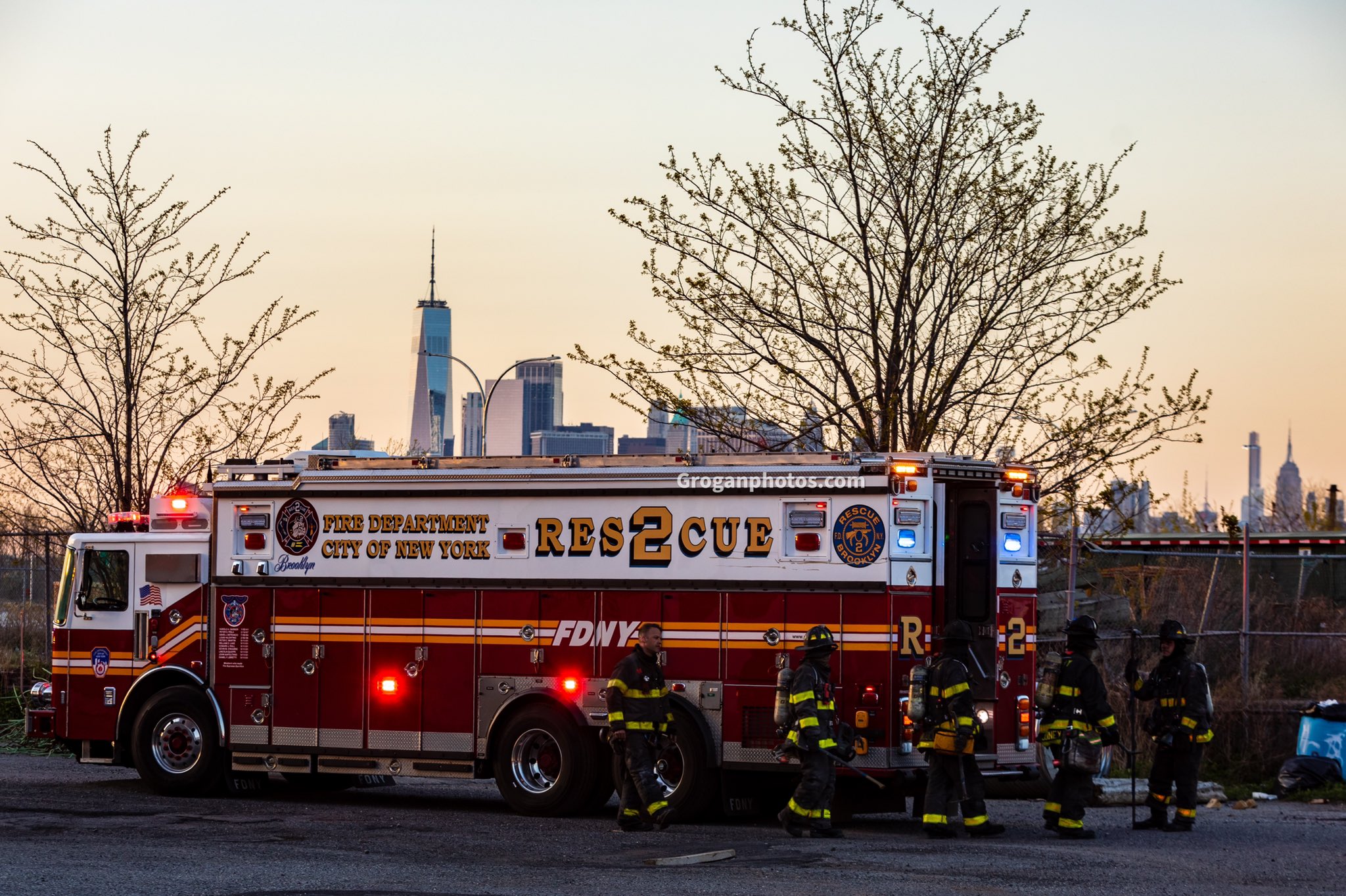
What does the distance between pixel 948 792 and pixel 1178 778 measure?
222 centimetres

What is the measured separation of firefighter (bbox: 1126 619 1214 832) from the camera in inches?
534

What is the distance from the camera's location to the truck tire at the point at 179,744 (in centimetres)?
1555

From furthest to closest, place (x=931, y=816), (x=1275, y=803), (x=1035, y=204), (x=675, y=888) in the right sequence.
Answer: (x=1035, y=204)
(x=1275, y=803)
(x=931, y=816)
(x=675, y=888)

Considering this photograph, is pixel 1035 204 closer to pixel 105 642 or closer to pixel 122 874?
pixel 105 642

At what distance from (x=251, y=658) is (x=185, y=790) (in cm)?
147

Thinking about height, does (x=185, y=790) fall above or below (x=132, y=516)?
below

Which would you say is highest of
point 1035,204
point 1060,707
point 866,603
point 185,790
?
point 1035,204

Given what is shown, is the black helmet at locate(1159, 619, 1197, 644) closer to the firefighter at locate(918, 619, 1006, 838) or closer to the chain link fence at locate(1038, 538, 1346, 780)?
the chain link fence at locate(1038, 538, 1346, 780)

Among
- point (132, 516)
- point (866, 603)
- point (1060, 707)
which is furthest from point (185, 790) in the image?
point (1060, 707)

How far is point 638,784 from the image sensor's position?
1305 centimetres

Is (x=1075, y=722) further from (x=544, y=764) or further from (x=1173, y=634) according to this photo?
(x=544, y=764)

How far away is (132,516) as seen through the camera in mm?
16578

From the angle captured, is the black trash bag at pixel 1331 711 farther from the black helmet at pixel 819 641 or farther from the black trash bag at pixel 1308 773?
the black helmet at pixel 819 641

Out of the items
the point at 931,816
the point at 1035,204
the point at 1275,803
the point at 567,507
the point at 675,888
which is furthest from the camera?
the point at 1035,204
